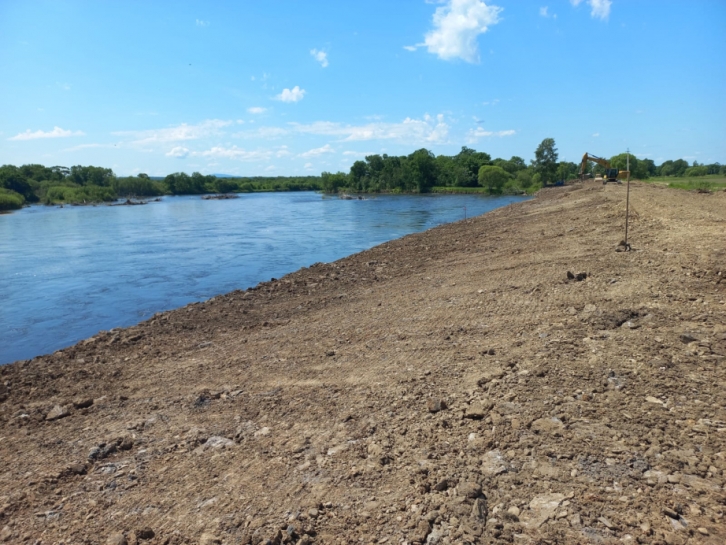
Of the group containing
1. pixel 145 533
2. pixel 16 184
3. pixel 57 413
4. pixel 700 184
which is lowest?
pixel 57 413

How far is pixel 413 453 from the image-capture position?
3.97m

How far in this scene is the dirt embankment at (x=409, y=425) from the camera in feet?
10.5

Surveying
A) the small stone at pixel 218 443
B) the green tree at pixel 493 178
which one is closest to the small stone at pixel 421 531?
the small stone at pixel 218 443

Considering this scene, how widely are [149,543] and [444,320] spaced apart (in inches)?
213

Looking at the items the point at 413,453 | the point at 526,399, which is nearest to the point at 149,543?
the point at 413,453

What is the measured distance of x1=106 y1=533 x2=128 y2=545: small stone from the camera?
3384 mm

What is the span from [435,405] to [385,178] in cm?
13609

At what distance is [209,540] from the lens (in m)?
3.29

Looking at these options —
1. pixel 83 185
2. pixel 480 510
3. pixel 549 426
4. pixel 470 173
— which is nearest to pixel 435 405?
pixel 549 426

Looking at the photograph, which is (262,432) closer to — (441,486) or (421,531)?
(441,486)

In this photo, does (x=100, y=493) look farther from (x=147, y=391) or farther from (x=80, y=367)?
(x=80, y=367)

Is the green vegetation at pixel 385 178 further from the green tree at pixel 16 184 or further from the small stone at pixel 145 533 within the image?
the small stone at pixel 145 533

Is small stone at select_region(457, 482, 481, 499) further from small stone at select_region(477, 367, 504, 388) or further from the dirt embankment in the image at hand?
small stone at select_region(477, 367, 504, 388)

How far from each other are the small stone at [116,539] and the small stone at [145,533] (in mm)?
96
